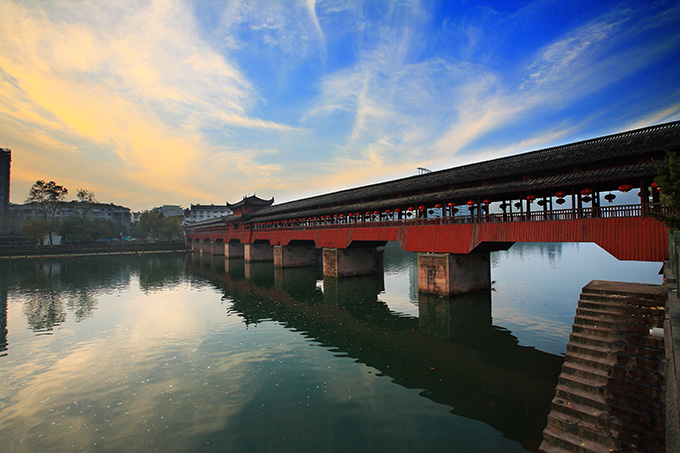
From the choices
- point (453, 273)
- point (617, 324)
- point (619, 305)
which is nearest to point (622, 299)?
point (619, 305)

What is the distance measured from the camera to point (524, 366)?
33.9ft

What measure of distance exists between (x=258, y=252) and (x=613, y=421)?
4603cm

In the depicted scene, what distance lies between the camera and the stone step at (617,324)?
6777 mm

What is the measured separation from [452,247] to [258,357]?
45.1 ft

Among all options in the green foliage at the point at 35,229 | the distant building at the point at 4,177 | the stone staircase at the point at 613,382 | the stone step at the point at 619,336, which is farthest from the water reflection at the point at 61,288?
the distant building at the point at 4,177

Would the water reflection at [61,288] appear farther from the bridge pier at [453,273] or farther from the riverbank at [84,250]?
the riverbank at [84,250]

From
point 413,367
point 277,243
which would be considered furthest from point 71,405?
point 277,243

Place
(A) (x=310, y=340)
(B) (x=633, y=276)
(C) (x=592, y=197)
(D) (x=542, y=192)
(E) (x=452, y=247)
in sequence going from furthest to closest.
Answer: (B) (x=633, y=276) < (E) (x=452, y=247) < (D) (x=542, y=192) < (C) (x=592, y=197) < (A) (x=310, y=340)

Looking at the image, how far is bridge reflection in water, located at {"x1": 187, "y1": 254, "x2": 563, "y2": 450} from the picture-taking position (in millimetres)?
8000

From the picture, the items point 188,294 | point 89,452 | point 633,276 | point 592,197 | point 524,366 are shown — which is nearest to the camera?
point 89,452

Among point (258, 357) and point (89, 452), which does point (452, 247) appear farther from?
point (89, 452)

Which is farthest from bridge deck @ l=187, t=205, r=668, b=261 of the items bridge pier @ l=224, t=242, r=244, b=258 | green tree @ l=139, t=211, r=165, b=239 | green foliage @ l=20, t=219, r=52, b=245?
green tree @ l=139, t=211, r=165, b=239

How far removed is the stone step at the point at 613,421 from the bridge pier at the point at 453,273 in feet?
45.5

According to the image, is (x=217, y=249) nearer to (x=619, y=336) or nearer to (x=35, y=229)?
(x=35, y=229)
